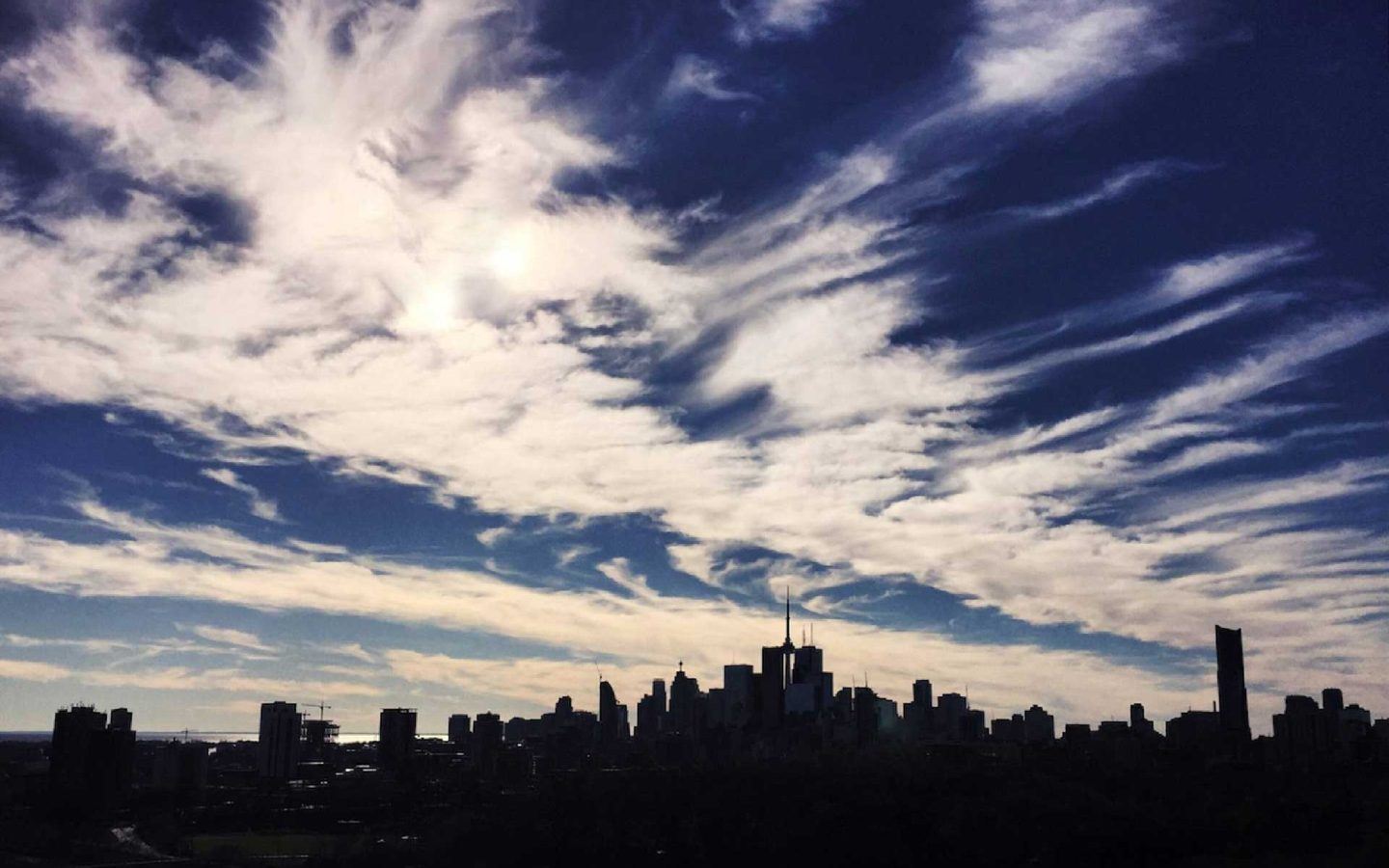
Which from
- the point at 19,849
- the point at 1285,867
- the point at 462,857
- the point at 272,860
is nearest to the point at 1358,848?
the point at 1285,867

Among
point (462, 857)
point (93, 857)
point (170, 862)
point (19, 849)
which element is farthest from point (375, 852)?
point (19, 849)

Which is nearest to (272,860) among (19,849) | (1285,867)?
(19,849)

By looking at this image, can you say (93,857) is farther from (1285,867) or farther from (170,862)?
(1285,867)

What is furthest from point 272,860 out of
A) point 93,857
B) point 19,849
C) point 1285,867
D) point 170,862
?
point 1285,867

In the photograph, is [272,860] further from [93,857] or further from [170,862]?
[93,857]

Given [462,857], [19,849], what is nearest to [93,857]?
[19,849]

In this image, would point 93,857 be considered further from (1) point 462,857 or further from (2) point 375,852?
(1) point 462,857

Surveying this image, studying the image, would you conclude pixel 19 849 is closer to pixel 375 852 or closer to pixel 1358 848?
pixel 375 852
